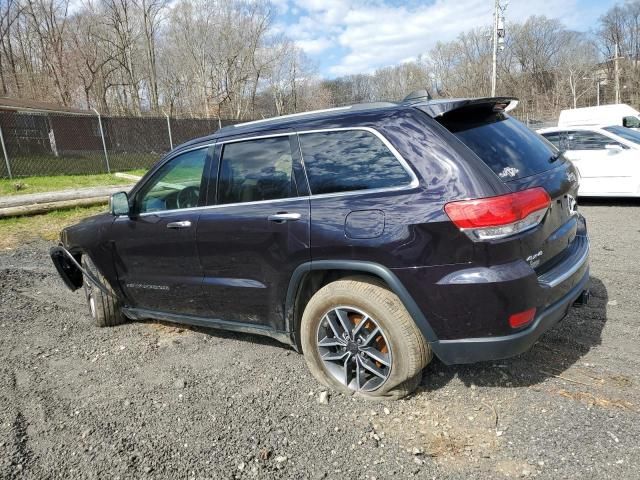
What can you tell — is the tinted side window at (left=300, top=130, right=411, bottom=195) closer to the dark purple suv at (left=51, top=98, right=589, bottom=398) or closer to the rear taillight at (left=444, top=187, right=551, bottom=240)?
the dark purple suv at (left=51, top=98, right=589, bottom=398)

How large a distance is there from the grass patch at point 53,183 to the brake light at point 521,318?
43.1ft

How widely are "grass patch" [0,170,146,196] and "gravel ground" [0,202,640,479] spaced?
33.9 feet

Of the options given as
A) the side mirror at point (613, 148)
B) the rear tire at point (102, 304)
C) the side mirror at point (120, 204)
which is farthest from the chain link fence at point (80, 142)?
the side mirror at point (613, 148)

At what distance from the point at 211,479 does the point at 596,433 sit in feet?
6.73

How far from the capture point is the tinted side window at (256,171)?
3105 millimetres

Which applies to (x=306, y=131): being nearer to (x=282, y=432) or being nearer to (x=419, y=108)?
(x=419, y=108)

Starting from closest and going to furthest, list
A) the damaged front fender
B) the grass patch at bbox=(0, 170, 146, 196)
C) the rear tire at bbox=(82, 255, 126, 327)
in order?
the rear tire at bbox=(82, 255, 126, 327)
the damaged front fender
the grass patch at bbox=(0, 170, 146, 196)

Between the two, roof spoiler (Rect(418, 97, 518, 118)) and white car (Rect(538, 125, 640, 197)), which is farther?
white car (Rect(538, 125, 640, 197))

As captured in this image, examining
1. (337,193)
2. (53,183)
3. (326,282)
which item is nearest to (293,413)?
(326,282)

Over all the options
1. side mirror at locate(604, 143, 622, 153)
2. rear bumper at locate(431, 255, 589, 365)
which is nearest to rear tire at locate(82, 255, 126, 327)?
rear bumper at locate(431, 255, 589, 365)

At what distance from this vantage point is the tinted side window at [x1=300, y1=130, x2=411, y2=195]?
2695mm

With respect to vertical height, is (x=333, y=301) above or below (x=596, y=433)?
above

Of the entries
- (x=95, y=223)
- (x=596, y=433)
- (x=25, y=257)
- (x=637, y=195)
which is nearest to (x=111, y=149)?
(x=25, y=257)

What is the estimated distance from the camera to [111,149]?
18609mm
